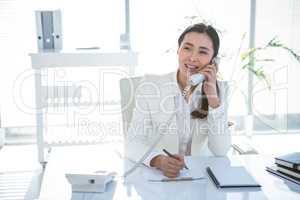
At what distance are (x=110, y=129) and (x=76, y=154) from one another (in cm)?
237

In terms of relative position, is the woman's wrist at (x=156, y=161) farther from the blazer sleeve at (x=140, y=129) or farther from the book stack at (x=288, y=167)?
the book stack at (x=288, y=167)

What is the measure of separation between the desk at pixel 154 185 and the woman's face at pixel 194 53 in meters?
0.46

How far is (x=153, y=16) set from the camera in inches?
160

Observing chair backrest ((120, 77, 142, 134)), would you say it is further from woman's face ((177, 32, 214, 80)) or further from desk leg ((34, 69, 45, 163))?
desk leg ((34, 69, 45, 163))

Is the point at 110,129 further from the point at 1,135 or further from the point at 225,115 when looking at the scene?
the point at 225,115

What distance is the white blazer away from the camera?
1.93 metres

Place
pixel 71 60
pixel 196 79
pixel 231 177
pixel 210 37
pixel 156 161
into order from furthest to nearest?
pixel 71 60, pixel 210 37, pixel 196 79, pixel 156 161, pixel 231 177

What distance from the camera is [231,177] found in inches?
58.1

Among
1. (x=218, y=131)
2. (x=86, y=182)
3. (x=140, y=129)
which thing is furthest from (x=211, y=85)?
(x=86, y=182)

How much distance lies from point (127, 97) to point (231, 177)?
763 millimetres

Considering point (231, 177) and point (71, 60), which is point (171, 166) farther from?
point (71, 60)

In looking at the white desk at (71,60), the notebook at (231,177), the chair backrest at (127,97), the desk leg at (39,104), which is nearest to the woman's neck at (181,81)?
the chair backrest at (127,97)

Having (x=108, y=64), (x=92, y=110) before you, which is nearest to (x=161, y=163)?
(x=108, y=64)

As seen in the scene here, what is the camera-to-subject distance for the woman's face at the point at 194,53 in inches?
76.9
